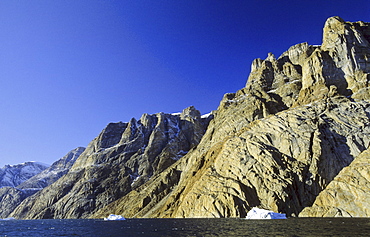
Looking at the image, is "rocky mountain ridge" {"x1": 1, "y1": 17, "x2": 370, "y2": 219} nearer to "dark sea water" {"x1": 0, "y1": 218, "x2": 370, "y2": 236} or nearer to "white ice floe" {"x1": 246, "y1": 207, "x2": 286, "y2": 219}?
"white ice floe" {"x1": 246, "y1": 207, "x2": 286, "y2": 219}

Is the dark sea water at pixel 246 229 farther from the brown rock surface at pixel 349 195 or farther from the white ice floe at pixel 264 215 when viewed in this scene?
the brown rock surface at pixel 349 195

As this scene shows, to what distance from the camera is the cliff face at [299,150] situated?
3504 inches

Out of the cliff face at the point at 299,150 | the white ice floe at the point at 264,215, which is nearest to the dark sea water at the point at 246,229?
the white ice floe at the point at 264,215

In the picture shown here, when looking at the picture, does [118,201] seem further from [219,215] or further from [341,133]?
[341,133]

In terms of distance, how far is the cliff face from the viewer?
89.0 metres

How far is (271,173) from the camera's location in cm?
9606

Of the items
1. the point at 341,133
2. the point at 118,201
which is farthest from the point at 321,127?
the point at 118,201

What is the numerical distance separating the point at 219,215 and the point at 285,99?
9137cm

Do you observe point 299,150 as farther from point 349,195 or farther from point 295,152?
point 349,195

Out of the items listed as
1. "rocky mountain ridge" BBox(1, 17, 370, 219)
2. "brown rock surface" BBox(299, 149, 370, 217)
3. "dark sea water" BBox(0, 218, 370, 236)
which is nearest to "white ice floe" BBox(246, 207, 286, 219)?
"dark sea water" BBox(0, 218, 370, 236)

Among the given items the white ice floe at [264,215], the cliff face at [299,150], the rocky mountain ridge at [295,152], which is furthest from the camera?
the cliff face at [299,150]

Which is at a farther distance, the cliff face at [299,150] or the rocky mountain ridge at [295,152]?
the cliff face at [299,150]

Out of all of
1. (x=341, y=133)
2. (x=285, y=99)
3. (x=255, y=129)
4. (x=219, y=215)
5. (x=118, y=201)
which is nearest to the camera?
(x=219, y=215)

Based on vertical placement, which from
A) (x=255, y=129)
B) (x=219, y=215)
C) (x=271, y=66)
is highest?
(x=271, y=66)
